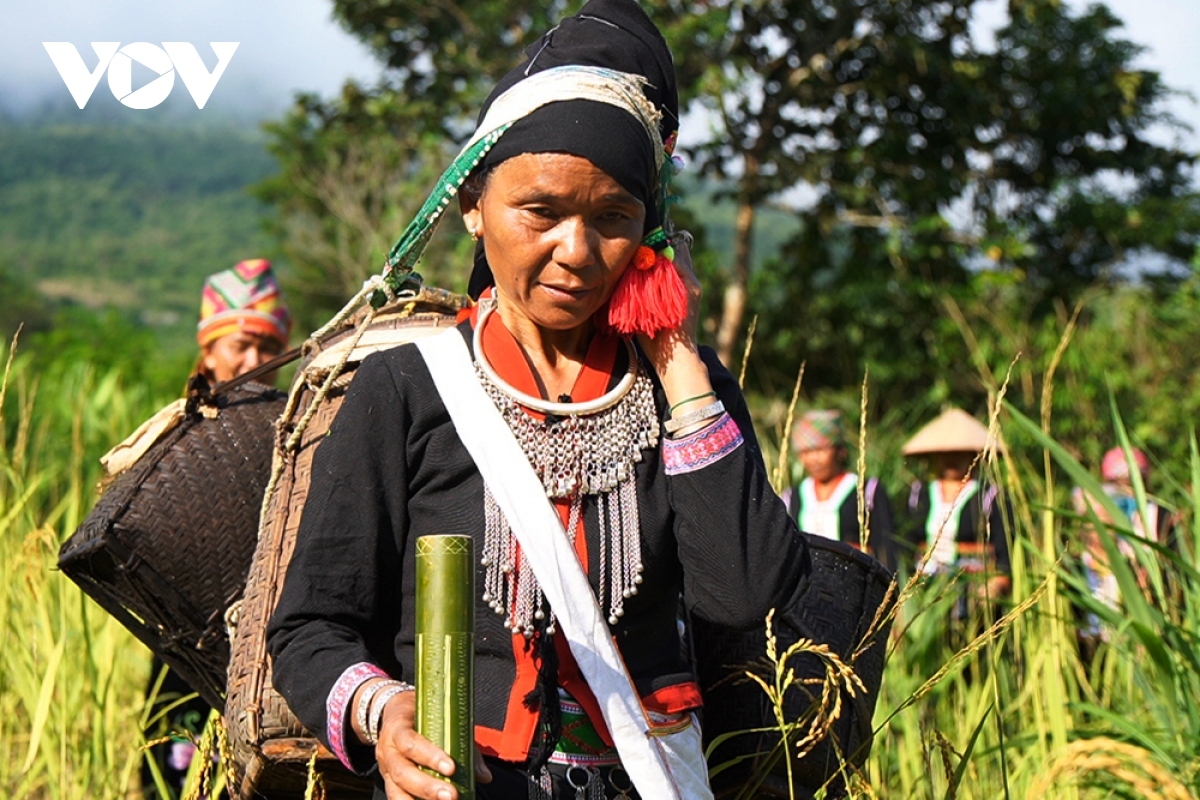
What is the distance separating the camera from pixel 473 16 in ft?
46.9

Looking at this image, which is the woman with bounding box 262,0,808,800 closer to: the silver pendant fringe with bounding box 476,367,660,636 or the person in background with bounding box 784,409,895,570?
the silver pendant fringe with bounding box 476,367,660,636

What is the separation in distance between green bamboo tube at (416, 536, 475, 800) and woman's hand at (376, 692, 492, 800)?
0.14 feet

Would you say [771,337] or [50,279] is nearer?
[771,337]

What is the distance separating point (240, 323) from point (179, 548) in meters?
2.05

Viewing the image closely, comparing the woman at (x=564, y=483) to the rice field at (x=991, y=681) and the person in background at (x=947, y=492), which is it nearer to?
the rice field at (x=991, y=681)

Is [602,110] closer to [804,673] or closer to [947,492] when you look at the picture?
[804,673]

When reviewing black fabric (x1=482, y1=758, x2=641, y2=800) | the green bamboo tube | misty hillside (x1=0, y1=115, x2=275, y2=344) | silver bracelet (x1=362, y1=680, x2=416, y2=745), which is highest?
misty hillside (x1=0, y1=115, x2=275, y2=344)

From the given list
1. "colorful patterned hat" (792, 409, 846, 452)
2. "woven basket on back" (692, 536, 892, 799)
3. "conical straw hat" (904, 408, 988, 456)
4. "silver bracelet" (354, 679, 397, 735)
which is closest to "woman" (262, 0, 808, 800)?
"silver bracelet" (354, 679, 397, 735)

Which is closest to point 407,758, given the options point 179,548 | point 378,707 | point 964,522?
point 378,707

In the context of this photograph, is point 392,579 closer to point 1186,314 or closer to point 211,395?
point 211,395

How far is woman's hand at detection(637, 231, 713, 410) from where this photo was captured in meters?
1.92

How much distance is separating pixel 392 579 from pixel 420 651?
55 cm

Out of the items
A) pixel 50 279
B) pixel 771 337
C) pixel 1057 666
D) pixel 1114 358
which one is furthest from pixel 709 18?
pixel 50 279

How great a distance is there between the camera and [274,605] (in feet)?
6.53
